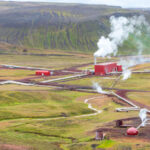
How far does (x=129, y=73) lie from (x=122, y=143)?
388 feet

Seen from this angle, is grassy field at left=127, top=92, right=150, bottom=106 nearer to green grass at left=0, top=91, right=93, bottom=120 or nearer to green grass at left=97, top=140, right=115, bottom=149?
green grass at left=0, top=91, right=93, bottom=120

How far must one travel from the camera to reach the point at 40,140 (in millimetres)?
60750

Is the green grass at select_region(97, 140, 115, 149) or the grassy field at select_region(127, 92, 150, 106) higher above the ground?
the grassy field at select_region(127, 92, 150, 106)

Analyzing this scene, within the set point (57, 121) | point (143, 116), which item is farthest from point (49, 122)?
point (143, 116)

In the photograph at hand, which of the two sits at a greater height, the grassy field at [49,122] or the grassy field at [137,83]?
the grassy field at [137,83]

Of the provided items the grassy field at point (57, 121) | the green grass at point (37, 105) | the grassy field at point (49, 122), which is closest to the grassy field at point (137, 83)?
the grassy field at point (57, 121)

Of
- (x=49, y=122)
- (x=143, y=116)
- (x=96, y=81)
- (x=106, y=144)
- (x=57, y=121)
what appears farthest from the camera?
(x=96, y=81)

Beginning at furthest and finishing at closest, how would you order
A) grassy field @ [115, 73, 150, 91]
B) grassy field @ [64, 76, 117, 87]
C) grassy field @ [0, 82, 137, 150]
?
grassy field @ [64, 76, 117, 87]
grassy field @ [115, 73, 150, 91]
grassy field @ [0, 82, 137, 150]

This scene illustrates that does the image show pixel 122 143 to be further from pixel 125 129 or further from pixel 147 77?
pixel 147 77

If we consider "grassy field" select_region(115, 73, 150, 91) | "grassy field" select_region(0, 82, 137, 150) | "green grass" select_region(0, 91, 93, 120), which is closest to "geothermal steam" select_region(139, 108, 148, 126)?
"grassy field" select_region(0, 82, 137, 150)

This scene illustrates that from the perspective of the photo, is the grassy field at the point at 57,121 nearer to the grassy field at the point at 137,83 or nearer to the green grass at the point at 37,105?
the green grass at the point at 37,105

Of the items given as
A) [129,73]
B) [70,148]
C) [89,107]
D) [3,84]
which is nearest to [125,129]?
[70,148]

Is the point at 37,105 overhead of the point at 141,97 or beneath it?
beneath

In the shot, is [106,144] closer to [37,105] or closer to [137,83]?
[37,105]
